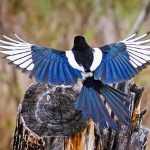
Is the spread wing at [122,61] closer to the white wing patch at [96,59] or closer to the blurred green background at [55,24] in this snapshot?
the white wing patch at [96,59]

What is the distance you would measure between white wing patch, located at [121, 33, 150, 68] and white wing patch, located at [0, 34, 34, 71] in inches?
13.0

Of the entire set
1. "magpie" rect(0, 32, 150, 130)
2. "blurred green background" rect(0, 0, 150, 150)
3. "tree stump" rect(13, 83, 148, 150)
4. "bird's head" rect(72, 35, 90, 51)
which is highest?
"blurred green background" rect(0, 0, 150, 150)

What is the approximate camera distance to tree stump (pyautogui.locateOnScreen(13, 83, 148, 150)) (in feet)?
5.66

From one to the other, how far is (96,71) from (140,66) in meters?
0.16

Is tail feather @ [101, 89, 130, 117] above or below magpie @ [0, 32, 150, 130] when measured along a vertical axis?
below

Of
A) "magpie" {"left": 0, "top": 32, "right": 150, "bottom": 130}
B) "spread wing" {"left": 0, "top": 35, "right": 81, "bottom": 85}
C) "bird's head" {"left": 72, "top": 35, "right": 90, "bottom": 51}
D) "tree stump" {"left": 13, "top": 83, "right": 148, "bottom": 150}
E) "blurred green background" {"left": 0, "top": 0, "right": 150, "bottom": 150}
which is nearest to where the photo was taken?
"tree stump" {"left": 13, "top": 83, "right": 148, "bottom": 150}

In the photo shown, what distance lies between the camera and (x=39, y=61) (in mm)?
2080

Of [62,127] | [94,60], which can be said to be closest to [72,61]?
[94,60]

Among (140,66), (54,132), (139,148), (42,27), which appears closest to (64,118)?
(54,132)

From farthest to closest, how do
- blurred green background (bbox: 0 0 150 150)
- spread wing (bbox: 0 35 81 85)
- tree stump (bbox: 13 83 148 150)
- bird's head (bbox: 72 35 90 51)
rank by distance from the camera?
1. blurred green background (bbox: 0 0 150 150)
2. bird's head (bbox: 72 35 90 51)
3. spread wing (bbox: 0 35 81 85)
4. tree stump (bbox: 13 83 148 150)

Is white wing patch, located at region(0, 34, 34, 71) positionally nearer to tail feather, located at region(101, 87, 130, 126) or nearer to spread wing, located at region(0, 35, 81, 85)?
spread wing, located at region(0, 35, 81, 85)

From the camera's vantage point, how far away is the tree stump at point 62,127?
1725 millimetres

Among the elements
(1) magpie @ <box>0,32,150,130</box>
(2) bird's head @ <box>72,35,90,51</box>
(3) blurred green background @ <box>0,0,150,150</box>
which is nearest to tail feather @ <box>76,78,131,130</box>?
(1) magpie @ <box>0,32,150,130</box>

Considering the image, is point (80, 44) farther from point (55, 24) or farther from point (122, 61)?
point (55, 24)
